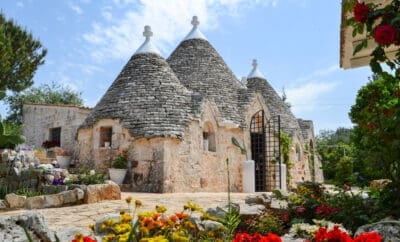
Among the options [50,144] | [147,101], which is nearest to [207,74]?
[147,101]

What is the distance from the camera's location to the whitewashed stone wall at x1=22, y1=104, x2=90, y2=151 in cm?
2067

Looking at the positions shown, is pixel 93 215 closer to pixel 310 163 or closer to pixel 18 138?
pixel 18 138

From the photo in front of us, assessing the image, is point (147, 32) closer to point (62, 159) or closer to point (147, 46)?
point (147, 46)

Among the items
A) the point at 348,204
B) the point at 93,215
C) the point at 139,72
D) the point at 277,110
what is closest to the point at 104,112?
the point at 139,72

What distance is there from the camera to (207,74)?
61.0ft

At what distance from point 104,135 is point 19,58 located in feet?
45.5

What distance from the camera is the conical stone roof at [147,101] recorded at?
14.6 m

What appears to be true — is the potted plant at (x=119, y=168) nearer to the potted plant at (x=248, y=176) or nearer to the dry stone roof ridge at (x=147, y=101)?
the dry stone roof ridge at (x=147, y=101)

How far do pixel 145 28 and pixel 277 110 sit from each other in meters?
8.41

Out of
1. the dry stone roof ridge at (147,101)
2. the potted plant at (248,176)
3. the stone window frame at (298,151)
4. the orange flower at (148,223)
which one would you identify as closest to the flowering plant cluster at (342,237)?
the orange flower at (148,223)

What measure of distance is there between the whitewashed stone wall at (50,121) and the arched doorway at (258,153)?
28.1ft

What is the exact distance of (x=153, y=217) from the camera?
2854 millimetres

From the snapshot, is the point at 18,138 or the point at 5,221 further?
the point at 18,138

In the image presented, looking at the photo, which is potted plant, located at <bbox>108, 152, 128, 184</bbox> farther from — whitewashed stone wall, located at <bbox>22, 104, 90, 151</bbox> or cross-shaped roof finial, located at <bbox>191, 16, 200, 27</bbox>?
cross-shaped roof finial, located at <bbox>191, 16, 200, 27</bbox>
